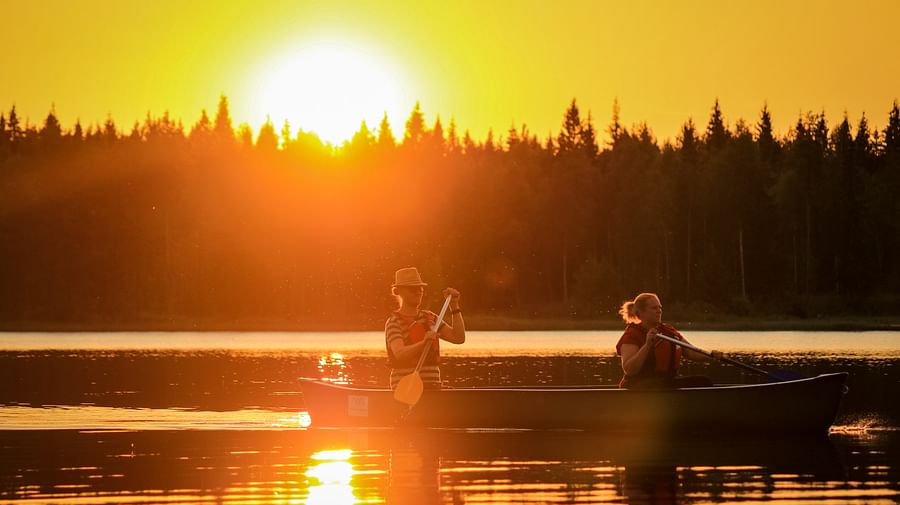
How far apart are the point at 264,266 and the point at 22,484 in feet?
255

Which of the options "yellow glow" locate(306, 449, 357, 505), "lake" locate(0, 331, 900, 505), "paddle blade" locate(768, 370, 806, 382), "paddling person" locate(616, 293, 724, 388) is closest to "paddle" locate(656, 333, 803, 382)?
"paddle blade" locate(768, 370, 806, 382)

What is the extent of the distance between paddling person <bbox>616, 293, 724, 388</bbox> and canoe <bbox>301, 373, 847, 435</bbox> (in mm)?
235

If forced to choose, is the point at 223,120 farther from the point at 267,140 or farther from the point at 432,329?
the point at 432,329

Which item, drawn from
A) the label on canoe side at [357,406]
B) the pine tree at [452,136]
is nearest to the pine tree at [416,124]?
the pine tree at [452,136]

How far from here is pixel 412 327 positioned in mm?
18312

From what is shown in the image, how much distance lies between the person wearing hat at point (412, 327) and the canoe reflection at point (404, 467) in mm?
1089

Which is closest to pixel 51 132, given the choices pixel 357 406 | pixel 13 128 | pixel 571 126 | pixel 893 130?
pixel 13 128

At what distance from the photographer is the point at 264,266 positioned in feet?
301

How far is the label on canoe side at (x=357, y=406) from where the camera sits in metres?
19.9

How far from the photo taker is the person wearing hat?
17984 mm

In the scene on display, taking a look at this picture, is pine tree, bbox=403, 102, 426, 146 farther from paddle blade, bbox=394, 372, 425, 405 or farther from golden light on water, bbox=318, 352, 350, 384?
paddle blade, bbox=394, 372, 425, 405

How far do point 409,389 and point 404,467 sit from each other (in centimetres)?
313

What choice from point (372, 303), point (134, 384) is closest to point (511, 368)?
point (134, 384)

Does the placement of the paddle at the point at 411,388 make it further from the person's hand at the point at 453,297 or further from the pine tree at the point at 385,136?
the pine tree at the point at 385,136
